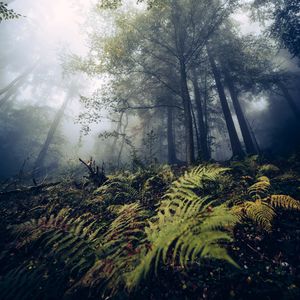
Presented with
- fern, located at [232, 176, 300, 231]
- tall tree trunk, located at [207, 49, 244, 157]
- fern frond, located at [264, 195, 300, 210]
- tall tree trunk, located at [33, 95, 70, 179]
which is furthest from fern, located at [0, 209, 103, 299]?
tall tree trunk, located at [33, 95, 70, 179]

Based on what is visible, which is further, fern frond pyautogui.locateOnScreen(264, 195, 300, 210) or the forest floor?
fern frond pyautogui.locateOnScreen(264, 195, 300, 210)

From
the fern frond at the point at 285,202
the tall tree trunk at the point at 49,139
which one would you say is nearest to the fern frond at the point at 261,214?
the fern frond at the point at 285,202

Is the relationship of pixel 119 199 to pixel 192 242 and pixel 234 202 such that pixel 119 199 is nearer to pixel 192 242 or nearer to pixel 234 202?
pixel 234 202

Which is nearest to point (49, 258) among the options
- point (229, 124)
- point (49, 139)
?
point (229, 124)

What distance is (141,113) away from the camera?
20.6 meters

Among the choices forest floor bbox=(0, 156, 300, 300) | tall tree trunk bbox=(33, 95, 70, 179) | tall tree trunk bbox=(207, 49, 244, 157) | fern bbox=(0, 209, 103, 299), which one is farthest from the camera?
tall tree trunk bbox=(33, 95, 70, 179)

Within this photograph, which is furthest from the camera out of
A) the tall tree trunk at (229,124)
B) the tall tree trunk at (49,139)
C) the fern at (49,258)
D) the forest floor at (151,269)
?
the tall tree trunk at (49,139)

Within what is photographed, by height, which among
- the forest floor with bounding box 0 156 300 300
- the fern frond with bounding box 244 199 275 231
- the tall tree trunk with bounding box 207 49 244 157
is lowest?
the forest floor with bounding box 0 156 300 300

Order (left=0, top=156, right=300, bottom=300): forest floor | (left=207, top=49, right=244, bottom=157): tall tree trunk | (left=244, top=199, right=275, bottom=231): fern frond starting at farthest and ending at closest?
1. (left=207, top=49, right=244, bottom=157): tall tree trunk
2. (left=244, top=199, right=275, bottom=231): fern frond
3. (left=0, top=156, right=300, bottom=300): forest floor

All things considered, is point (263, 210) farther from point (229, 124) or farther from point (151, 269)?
point (229, 124)

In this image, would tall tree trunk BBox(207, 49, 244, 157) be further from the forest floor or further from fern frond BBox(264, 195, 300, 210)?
the forest floor

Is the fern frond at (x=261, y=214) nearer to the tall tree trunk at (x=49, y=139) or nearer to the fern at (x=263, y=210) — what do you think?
the fern at (x=263, y=210)

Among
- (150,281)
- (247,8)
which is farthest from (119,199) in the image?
(247,8)

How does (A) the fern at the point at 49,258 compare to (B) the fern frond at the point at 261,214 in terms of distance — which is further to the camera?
(B) the fern frond at the point at 261,214
